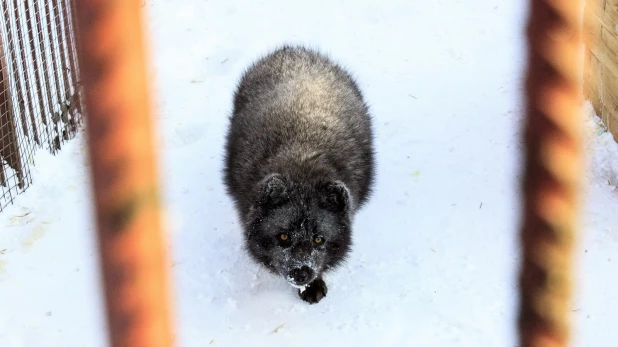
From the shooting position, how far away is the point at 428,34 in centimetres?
839

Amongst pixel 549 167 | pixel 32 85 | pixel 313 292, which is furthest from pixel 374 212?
pixel 549 167

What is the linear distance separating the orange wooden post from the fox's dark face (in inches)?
125

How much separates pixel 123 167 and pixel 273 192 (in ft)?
11.2

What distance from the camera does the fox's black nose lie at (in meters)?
4.64

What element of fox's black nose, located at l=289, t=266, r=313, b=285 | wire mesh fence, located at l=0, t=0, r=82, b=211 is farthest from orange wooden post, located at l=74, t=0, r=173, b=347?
wire mesh fence, located at l=0, t=0, r=82, b=211

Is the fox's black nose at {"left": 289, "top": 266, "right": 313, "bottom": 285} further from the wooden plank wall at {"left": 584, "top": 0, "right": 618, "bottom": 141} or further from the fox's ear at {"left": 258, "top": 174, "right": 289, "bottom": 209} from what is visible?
the wooden plank wall at {"left": 584, "top": 0, "right": 618, "bottom": 141}

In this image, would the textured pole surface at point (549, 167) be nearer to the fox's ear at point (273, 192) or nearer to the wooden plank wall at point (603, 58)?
the fox's ear at point (273, 192)

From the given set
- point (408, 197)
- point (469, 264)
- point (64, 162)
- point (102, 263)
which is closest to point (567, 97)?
point (102, 263)

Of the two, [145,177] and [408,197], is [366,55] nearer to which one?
[408,197]

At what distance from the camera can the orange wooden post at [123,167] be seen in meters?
1.15

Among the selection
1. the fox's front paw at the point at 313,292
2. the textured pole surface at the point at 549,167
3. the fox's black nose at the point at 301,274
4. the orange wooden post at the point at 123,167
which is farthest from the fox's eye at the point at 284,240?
the orange wooden post at the point at 123,167

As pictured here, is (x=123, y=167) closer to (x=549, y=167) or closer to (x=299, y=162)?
(x=549, y=167)

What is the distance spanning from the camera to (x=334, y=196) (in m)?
4.77

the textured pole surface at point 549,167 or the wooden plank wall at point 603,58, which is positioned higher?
the textured pole surface at point 549,167
